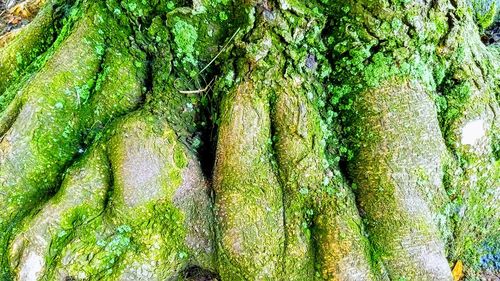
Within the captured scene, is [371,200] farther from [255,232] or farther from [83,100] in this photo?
[83,100]

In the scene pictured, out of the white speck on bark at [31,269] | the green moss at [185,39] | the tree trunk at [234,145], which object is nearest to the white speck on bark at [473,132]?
the tree trunk at [234,145]

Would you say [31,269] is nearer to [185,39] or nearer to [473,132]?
[185,39]

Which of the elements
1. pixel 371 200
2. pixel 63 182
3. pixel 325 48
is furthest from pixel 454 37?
pixel 63 182

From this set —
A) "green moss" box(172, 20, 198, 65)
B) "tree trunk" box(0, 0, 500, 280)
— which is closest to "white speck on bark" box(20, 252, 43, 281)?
"tree trunk" box(0, 0, 500, 280)

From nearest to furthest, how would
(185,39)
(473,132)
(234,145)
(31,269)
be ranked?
(31,269) < (234,145) < (185,39) < (473,132)

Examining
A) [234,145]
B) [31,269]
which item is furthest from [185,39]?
[31,269]

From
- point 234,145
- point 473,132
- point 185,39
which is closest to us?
point 234,145

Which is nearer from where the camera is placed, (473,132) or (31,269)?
(31,269)

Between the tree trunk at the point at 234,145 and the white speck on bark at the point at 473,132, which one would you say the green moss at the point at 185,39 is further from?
the white speck on bark at the point at 473,132
